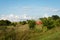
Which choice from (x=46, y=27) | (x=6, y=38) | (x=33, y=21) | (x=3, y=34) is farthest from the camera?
(x=33, y=21)

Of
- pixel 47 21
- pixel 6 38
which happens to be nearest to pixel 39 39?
pixel 6 38

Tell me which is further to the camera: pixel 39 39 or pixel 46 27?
pixel 46 27

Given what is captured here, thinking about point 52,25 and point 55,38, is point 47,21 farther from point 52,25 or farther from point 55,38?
point 55,38

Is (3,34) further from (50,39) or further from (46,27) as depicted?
(46,27)

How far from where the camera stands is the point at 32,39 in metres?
29.1

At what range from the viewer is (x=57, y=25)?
43219 mm

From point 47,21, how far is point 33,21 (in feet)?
19.1

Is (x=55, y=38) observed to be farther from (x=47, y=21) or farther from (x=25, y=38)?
(x=47, y=21)

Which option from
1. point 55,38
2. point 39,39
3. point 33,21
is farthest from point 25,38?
point 33,21

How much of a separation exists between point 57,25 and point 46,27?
122 inches

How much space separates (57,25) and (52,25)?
1338 mm

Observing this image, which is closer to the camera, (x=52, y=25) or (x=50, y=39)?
(x=50, y=39)

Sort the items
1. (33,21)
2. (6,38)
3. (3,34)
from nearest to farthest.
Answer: (6,38) < (3,34) < (33,21)

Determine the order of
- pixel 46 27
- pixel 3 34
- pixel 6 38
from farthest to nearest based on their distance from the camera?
1. pixel 46 27
2. pixel 3 34
3. pixel 6 38
